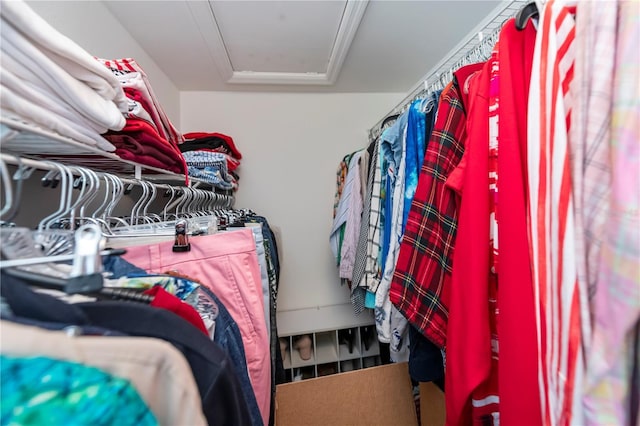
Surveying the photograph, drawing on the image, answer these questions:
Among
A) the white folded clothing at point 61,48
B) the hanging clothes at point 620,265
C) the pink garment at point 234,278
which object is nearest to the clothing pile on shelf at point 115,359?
the pink garment at point 234,278

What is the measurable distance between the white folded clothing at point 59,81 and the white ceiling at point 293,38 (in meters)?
0.83

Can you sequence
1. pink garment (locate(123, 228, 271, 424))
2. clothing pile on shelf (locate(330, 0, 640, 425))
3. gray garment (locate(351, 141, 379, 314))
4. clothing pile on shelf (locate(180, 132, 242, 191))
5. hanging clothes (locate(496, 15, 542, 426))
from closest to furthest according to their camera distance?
clothing pile on shelf (locate(330, 0, 640, 425)) → hanging clothes (locate(496, 15, 542, 426)) → pink garment (locate(123, 228, 271, 424)) → gray garment (locate(351, 141, 379, 314)) → clothing pile on shelf (locate(180, 132, 242, 191))

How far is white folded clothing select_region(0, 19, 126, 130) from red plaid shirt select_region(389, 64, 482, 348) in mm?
638

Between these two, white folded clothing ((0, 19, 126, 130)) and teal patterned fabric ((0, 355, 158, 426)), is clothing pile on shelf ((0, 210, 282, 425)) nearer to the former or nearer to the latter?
teal patterned fabric ((0, 355, 158, 426))

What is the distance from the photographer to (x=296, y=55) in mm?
1403

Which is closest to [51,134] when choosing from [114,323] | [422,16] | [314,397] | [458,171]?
[114,323]

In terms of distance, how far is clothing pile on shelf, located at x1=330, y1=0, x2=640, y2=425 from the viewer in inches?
11.4

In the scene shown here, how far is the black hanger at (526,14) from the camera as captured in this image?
1.40 ft

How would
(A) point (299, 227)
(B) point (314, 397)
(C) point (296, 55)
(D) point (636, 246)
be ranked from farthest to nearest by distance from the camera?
1. (A) point (299, 227)
2. (C) point (296, 55)
3. (B) point (314, 397)
4. (D) point (636, 246)

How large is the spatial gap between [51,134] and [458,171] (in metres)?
0.70

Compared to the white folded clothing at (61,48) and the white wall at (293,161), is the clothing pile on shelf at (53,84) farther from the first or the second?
the white wall at (293,161)

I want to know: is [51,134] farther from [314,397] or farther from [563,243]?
[314,397]

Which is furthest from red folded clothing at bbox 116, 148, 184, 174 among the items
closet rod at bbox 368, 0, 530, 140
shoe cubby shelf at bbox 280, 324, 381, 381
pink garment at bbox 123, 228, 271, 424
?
shoe cubby shelf at bbox 280, 324, 381, 381

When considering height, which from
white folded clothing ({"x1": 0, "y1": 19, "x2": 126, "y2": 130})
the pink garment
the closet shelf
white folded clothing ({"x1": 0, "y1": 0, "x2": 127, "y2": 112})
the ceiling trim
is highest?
the ceiling trim
